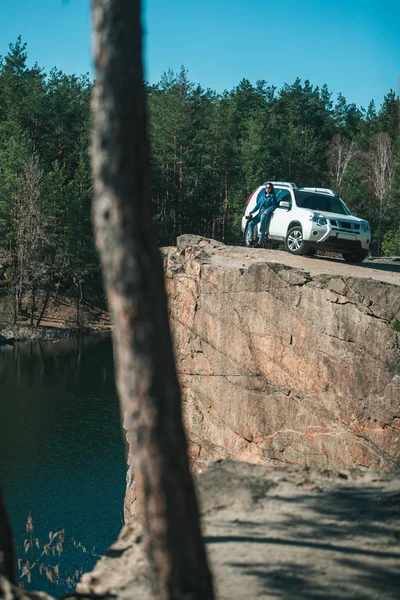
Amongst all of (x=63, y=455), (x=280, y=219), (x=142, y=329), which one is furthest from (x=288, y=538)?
(x=63, y=455)

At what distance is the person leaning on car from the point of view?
20516mm

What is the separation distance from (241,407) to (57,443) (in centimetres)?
1533

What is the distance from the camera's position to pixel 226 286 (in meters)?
17.6

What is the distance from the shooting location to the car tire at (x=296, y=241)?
19.3 metres

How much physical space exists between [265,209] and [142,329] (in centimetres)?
1605

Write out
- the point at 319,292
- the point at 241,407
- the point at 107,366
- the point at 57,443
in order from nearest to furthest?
the point at 319,292 → the point at 241,407 → the point at 57,443 → the point at 107,366

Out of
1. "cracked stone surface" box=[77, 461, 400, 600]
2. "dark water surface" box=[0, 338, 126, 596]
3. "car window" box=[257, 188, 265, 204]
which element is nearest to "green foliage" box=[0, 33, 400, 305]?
"dark water surface" box=[0, 338, 126, 596]

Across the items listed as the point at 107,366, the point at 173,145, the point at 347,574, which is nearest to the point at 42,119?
the point at 173,145

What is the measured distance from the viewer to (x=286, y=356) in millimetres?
16328

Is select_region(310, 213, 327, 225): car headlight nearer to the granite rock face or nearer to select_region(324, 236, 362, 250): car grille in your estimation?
select_region(324, 236, 362, 250): car grille

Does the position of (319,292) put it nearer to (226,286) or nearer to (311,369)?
(311,369)

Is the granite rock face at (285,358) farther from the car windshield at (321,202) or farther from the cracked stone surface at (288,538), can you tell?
the cracked stone surface at (288,538)

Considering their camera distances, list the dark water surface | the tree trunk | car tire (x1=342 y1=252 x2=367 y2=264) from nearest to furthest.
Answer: the tree trunk
car tire (x1=342 y1=252 x2=367 y2=264)
the dark water surface

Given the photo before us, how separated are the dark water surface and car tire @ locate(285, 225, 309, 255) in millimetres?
9167
